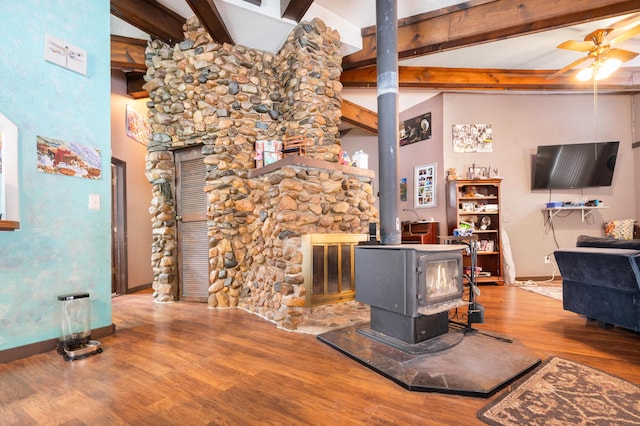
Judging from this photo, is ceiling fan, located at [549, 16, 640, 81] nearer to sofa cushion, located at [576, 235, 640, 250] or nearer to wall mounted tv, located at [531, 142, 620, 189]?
wall mounted tv, located at [531, 142, 620, 189]

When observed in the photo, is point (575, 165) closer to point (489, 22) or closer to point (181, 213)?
point (489, 22)

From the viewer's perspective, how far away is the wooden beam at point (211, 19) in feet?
9.43

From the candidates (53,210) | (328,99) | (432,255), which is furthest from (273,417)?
(328,99)

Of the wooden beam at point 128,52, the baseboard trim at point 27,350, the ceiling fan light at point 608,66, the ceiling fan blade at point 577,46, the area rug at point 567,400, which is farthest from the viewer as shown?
the wooden beam at point 128,52

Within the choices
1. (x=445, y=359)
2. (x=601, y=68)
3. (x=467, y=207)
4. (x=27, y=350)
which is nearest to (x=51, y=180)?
(x=27, y=350)

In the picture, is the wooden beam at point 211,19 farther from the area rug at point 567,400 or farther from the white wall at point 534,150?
the area rug at point 567,400

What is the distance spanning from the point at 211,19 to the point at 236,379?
339 centimetres

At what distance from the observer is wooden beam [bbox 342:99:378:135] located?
18.3 feet

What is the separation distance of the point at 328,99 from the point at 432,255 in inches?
88.8

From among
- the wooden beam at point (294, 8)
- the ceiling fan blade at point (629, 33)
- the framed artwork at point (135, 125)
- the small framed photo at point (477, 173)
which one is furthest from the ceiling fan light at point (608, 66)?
the framed artwork at point (135, 125)

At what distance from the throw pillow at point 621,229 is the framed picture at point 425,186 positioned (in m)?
2.91

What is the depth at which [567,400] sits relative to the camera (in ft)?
5.06

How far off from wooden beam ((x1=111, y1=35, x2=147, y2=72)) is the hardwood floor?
3339mm

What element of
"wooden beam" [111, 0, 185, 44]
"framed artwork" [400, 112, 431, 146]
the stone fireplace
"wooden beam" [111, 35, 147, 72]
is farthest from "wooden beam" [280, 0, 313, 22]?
"framed artwork" [400, 112, 431, 146]
